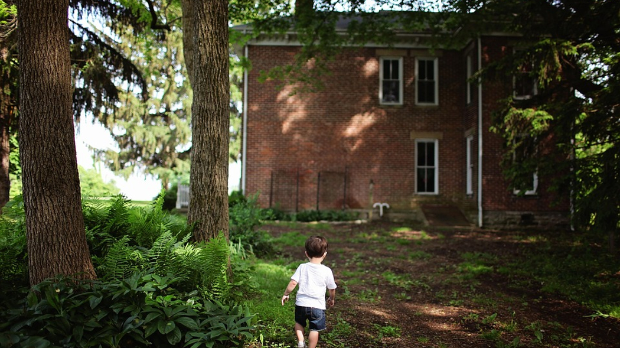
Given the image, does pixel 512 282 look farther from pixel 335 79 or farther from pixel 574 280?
pixel 335 79

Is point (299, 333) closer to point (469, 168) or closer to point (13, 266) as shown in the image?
point (13, 266)

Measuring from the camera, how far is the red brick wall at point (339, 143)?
17.1m

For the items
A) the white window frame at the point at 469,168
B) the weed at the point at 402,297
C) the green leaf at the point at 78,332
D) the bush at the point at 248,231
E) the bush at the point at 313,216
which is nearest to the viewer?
the green leaf at the point at 78,332

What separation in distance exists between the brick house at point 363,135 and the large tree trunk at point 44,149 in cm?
1321

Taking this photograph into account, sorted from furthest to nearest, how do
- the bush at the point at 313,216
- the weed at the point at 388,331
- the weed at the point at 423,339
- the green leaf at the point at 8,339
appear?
the bush at the point at 313,216 → the weed at the point at 388,331 → the weed at the point at 423,339 → the green leaf at the point at 8,339

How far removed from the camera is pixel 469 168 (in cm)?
1695

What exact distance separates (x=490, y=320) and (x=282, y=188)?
39.0 feet

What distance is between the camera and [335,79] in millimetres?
17406

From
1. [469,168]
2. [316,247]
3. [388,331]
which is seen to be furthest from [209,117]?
A: [469,168]

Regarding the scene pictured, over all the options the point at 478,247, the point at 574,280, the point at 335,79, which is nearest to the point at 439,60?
the point at 335,79

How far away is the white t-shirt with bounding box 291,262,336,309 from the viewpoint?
3957mm

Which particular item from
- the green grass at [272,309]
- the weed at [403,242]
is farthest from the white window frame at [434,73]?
the green grass at [272,309]

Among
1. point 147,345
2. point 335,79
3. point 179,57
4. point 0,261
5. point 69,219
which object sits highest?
point 179,57

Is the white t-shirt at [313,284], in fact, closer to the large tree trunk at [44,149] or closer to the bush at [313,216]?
the large tree trunk at [44,149]
